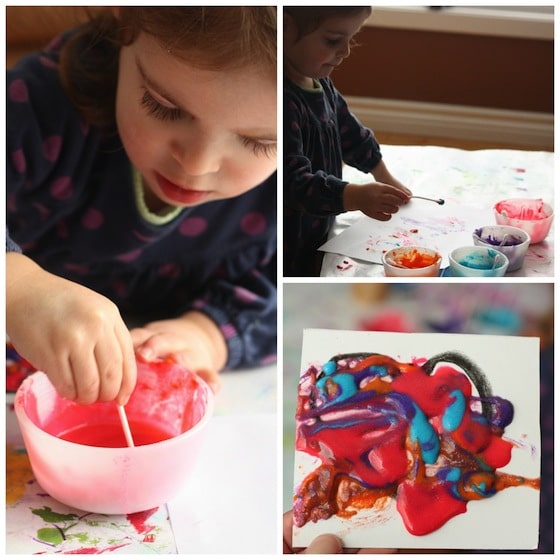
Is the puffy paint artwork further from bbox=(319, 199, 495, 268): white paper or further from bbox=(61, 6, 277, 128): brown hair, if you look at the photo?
bbox=(61, 6, 277, 128): brown hair

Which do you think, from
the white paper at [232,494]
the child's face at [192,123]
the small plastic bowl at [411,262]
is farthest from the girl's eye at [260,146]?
the white paper at [232,494]

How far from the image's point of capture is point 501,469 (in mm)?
498

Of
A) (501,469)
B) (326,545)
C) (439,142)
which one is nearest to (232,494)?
(326,545)

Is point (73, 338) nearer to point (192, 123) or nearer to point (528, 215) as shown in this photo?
point (192, 123)

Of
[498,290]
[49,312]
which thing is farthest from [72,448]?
[498,290]

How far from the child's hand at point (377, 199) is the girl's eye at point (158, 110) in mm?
146

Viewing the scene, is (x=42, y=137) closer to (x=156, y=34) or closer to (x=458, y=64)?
(x=156, y=34)

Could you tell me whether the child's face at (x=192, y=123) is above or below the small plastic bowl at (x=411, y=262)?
above

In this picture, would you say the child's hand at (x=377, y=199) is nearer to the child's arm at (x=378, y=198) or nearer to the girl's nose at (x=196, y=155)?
the child's arm at (x=378, y=198)

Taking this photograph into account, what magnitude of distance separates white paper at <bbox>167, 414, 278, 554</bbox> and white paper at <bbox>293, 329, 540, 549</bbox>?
0.04 m

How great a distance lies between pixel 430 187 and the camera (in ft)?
1.62

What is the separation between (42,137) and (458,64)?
406mm

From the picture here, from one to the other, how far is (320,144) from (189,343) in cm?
28

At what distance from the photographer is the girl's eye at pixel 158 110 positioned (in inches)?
21.4
